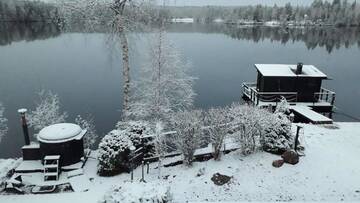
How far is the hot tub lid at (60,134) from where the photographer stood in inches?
458

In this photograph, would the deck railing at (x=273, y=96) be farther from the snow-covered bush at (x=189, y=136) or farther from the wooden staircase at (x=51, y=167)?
the wooden staircase at (x=51, y=167)

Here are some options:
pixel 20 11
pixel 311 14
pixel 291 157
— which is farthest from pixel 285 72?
pixel 311 14

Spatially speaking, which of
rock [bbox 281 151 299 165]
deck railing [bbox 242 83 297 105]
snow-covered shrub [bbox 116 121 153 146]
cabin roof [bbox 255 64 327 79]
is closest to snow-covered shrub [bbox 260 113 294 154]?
rock [bbox 281 151 299 165]

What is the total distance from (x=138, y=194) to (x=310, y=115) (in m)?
15.9

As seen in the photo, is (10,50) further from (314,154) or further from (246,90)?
(314,154)

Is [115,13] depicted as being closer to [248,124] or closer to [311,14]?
[248,124]

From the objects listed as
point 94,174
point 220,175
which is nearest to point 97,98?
point 94,174

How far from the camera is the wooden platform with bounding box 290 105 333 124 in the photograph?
58.5ft

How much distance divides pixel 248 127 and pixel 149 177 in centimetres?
445

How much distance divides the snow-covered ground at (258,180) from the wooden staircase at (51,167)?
1168 millimetres

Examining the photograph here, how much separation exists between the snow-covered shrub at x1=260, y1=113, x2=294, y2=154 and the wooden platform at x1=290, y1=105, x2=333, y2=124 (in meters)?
6.75

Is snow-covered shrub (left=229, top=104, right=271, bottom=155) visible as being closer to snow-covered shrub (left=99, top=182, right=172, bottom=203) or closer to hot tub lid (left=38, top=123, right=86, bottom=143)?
snow-covered shrub (left=99, top=182, right=172, bottom=203)

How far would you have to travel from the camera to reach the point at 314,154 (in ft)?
40.3

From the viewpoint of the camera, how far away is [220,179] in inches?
413
